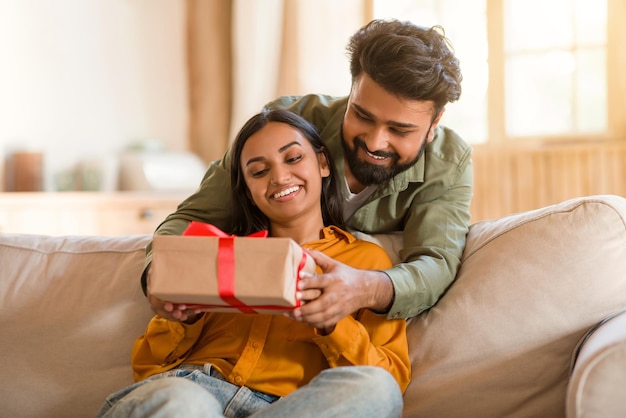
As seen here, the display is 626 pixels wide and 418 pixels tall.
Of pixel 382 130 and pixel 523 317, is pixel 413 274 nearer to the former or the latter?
pixel 523 317

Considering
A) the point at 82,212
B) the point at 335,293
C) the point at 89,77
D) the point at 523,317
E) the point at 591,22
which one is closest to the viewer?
the point at 335,293

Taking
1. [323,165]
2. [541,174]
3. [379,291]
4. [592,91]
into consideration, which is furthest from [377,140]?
[592,91]

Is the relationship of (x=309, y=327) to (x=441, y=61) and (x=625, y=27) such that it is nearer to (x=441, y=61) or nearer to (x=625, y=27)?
(x=441, y=61)

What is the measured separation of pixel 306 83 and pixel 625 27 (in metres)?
1.64

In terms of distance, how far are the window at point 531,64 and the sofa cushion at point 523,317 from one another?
2333mm

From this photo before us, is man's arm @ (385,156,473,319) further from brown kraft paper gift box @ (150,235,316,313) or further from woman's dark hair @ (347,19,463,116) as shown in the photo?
brown kraft paper gift box @ (150,235,316,313)

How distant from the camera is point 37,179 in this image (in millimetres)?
3732

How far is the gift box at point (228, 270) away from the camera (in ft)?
4.10

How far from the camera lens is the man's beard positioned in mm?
1798

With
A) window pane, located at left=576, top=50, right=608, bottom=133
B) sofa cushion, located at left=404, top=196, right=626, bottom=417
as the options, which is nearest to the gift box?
sofa cushion, located at left=404, top=196, right=626, bottom=417

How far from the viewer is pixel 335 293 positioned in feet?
4.54

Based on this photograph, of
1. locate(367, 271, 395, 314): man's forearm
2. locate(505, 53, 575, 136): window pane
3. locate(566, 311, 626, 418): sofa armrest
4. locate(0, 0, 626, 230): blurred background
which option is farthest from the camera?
locate(505, 53, 575, 136): window pane

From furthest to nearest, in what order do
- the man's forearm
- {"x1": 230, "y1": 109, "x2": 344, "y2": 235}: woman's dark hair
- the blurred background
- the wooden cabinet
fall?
the blurred background → the wooden cabinet → {"x1": 230, "y1": 109, "x2": 344, "y2": 235}: woman's dark hair → the man's forearm

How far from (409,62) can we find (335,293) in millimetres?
652
